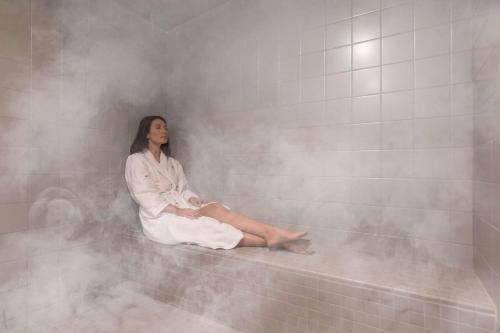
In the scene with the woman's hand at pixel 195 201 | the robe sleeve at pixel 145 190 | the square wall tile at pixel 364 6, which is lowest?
the woman's hand at pixel 195 201

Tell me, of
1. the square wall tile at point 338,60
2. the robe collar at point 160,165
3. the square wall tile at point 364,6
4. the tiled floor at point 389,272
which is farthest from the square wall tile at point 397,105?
the robe collar at point 160,165

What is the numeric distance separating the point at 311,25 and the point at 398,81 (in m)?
0.76

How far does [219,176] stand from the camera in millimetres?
2432

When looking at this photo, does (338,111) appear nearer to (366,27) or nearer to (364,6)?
(366,27)

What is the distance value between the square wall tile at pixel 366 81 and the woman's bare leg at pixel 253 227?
103 cm

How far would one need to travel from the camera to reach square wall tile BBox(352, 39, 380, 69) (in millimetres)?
1756

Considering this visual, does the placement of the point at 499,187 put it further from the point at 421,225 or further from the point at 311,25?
the point at 311,25

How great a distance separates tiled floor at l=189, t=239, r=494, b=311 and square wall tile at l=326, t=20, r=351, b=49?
4.71ft

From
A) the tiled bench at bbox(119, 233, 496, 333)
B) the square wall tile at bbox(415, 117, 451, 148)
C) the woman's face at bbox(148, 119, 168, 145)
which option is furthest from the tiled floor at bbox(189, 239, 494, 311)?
the woman's face at bbox(148, 119, 168, 145)

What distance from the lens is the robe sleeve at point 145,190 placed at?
1978 mm

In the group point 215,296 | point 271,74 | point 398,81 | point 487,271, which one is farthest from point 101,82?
point 487,271

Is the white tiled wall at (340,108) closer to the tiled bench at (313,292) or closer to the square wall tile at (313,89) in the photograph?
the square wall tile at (313,89)

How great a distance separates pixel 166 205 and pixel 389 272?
1499 mm

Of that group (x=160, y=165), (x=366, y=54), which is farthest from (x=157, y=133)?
(x=366, y=54)
